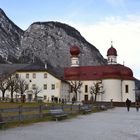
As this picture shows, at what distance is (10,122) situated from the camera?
25344 millimetres

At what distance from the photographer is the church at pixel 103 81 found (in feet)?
401

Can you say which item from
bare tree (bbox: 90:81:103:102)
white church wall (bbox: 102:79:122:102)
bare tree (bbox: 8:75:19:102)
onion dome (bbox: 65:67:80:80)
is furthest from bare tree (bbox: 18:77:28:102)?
white church wall (bbox: 102:79:122:102)

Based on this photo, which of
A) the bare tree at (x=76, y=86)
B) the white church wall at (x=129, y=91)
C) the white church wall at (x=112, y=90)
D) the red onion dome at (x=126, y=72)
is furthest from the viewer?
the red onion dome at (x=126, y=72)

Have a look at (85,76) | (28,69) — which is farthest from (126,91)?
(28,69)

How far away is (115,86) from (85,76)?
465 inches

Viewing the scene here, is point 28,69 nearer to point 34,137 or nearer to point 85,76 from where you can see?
point 85,76

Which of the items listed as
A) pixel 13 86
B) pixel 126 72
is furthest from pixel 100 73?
pixel 13 86

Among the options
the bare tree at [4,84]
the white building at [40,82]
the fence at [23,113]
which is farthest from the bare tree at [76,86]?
the fence at [23,113]

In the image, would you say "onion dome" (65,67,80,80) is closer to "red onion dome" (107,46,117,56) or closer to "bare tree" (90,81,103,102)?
"bare tree" (90,81,103,102)

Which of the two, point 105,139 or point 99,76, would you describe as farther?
point 99,76

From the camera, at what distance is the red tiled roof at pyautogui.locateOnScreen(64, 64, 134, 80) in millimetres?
123188

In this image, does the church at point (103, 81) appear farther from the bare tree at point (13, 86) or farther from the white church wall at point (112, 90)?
the bare tree at point (13, 86)

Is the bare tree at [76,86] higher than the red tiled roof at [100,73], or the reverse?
the red tiled roof at [100,73]

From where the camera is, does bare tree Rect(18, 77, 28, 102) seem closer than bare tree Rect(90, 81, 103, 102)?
Yes
